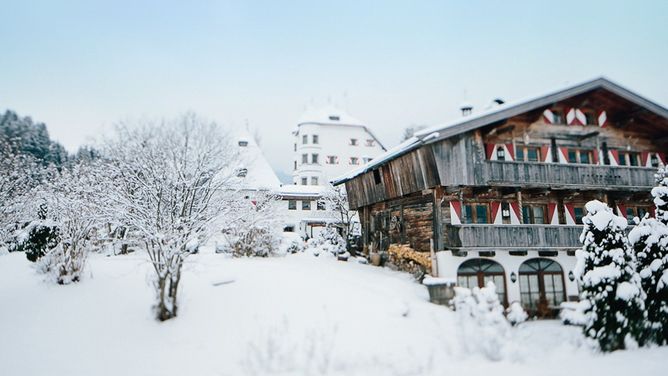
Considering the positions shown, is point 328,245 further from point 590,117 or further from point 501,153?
point 590,117

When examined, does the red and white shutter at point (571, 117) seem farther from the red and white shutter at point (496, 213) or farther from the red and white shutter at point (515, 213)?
the red and white shutter at point (496, 213)

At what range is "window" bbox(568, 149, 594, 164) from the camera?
20703 millimetres

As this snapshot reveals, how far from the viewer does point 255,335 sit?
10.5 meters

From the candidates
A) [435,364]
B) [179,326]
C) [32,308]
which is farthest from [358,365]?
[32,308]

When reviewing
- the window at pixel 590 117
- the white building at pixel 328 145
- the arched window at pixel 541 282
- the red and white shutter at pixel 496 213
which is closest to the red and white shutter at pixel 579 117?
the window at pixel 590 117

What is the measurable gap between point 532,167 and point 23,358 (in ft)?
64.1

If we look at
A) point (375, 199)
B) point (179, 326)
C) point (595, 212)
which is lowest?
point (179, 326)

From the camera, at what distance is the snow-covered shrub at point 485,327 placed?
9766 mm

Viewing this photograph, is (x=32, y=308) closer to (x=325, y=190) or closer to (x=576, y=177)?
(x=576, y=177)

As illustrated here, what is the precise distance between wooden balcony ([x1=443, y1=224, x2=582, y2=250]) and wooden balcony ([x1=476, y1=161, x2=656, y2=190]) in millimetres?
1970

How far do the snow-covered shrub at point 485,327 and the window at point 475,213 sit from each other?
8945 millimetres

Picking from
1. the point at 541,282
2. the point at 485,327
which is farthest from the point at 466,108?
the point at 485,327

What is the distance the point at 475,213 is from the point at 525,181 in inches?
104

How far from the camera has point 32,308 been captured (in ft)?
41.1
